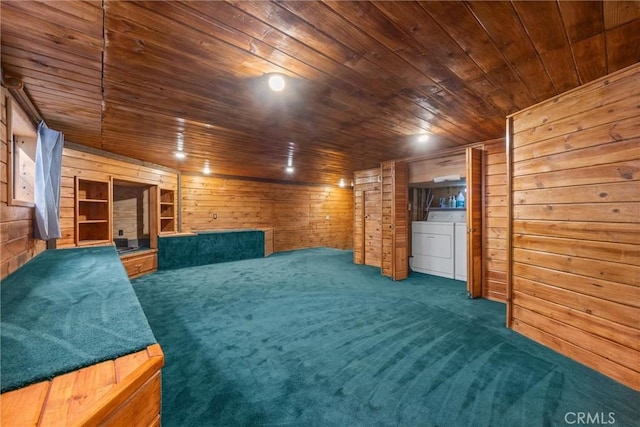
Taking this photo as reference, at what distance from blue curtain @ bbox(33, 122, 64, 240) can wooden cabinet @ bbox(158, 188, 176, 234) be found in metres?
2.96

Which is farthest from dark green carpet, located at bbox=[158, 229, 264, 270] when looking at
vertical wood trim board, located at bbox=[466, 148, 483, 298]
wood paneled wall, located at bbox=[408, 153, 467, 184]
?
vertical wood trim board, located at bbox=[466, 148, 483, 298]

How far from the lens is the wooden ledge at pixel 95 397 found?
71 centimetres

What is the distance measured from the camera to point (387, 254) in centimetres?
509

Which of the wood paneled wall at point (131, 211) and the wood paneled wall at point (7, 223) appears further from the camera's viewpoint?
the wood paneled wall at point (131, 211)

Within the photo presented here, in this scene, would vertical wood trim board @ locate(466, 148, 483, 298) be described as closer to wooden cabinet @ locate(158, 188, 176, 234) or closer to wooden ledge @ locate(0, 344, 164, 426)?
wooden ledge @ locate(0, 344, 164, 426)

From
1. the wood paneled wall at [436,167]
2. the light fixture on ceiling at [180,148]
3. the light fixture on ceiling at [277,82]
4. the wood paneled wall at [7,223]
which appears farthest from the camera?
the wood paneled wall at [436,167]

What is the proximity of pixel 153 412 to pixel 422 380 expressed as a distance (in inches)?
67.9

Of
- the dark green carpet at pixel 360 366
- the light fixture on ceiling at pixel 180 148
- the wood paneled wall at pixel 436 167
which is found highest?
the light fixture on ceiling at pixel 180 148

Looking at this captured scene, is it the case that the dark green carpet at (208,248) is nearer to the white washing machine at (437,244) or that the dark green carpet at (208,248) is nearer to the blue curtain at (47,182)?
the blue curtain at (47,182)

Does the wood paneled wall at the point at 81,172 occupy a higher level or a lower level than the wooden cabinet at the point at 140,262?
higher

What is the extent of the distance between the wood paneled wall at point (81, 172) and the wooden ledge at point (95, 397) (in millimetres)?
4169

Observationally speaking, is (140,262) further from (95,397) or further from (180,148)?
(95,397)

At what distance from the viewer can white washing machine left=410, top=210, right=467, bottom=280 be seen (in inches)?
187

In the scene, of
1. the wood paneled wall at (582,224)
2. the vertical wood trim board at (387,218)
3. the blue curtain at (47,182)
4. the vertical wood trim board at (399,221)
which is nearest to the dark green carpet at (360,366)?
the wood paneled wall at (582,224)
